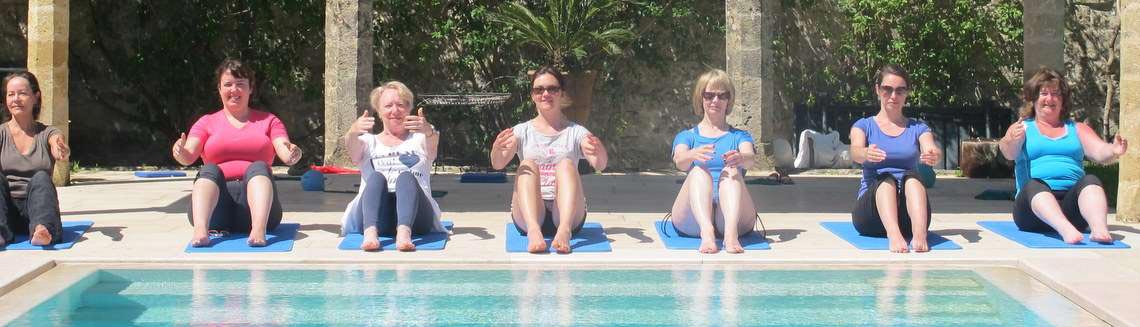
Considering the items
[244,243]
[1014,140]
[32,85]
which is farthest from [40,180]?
[1014,140]

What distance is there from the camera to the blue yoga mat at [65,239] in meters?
6.35

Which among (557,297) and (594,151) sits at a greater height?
(594,151)

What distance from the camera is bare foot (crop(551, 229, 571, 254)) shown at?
6.22 m

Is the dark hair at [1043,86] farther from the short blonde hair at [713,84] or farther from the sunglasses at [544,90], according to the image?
the sunglasses at [544,90]

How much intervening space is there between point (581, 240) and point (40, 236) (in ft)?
8.99

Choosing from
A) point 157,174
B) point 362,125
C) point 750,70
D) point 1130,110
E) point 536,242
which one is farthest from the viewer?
point 157,174

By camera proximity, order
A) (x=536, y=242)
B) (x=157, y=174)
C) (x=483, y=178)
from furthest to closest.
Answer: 1. (x=157, y=174)
2. (x=483, y=178)
3. (x=536, y=242)

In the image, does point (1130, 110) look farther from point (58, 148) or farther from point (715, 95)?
point (58, 148)

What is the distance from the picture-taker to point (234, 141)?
21.9ft

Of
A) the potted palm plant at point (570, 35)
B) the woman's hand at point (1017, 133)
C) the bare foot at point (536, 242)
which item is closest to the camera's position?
the bare foot at point (536, 242)

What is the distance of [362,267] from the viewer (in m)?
5.93

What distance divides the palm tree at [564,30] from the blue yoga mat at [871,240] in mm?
6091

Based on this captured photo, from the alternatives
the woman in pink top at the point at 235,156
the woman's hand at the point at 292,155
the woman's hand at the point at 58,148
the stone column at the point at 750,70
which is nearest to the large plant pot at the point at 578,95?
the stone column at the point at 750,70

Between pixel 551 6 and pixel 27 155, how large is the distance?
731cm
